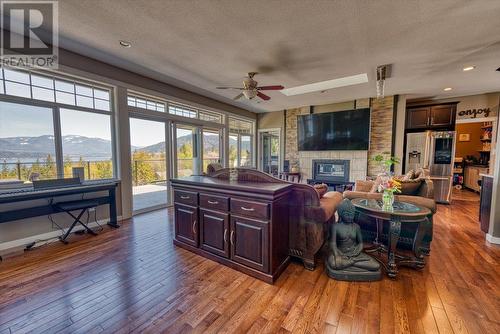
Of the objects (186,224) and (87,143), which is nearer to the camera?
(186,224)

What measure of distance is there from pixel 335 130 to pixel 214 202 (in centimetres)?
499

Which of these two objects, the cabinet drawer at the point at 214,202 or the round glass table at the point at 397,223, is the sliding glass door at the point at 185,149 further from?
the round glass table at the point at 397,223

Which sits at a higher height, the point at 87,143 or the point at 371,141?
the point at 371,141

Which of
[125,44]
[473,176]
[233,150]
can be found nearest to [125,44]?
[125,44]

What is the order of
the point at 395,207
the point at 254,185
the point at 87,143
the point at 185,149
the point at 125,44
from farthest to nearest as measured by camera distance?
the point at 185,149 → the point at 87,143 → the point at 125,44 → the point at 395,207 → the point at 254,185

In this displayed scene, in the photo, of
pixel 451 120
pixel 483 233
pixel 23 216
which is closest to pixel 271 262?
pixel 23 216

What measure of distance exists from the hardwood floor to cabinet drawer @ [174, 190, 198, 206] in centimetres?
68

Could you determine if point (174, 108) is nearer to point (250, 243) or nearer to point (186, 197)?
→ point (186, 197)

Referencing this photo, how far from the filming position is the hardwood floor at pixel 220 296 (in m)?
1.56

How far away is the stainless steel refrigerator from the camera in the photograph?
200 inches

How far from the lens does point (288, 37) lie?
2645mm

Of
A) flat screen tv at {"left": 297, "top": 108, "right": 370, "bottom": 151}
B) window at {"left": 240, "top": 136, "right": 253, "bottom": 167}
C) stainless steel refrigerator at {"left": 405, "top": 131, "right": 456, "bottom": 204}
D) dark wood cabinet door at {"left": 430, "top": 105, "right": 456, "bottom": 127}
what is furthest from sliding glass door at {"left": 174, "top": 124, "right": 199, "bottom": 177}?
dark wood cabinet door at {"left": 430, "top": 105, "right": 456, "bottom": 127}

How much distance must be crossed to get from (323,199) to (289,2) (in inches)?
86.3

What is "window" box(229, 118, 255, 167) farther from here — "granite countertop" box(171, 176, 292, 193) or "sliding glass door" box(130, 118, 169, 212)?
"granite countertop" box(171, 176, 292, 193)
